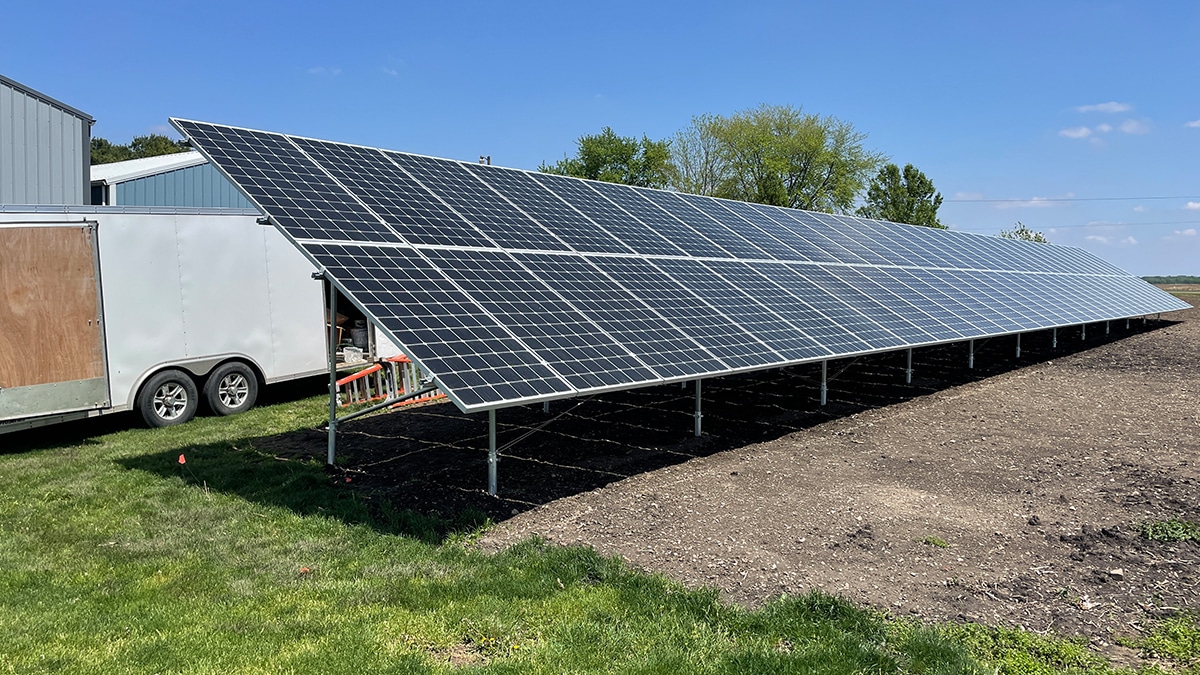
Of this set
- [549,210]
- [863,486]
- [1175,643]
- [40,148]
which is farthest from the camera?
[40,148]

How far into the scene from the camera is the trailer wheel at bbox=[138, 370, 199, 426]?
13.4m

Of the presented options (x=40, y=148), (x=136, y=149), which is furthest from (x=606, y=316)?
(x=136, y=149)

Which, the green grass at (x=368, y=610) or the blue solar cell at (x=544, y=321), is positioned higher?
the blue solar cell at (x=544, y=321)

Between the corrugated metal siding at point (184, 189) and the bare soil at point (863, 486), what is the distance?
46.7 feet

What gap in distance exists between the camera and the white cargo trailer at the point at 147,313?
1168cm

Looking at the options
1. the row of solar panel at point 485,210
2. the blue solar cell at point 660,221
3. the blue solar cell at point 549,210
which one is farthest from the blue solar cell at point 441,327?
the blue solar cell at point 660,221

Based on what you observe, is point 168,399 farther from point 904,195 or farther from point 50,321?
point 904,195

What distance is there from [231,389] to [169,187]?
13474 mm

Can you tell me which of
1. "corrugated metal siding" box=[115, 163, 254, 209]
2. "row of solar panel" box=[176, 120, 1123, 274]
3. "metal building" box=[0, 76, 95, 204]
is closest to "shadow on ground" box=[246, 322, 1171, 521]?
"row of solar panel" box=[176, 120, 1123, 274]

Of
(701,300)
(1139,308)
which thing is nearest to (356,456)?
(701,300)

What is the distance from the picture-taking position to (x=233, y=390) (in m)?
14.9

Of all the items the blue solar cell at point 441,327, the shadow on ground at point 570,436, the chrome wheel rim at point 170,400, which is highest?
the blue solar cell at point 441,327

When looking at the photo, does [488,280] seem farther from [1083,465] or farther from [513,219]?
[1083,465]

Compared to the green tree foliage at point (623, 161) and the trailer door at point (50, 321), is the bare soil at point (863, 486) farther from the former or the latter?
the green tree foliage at point (623, 161)
